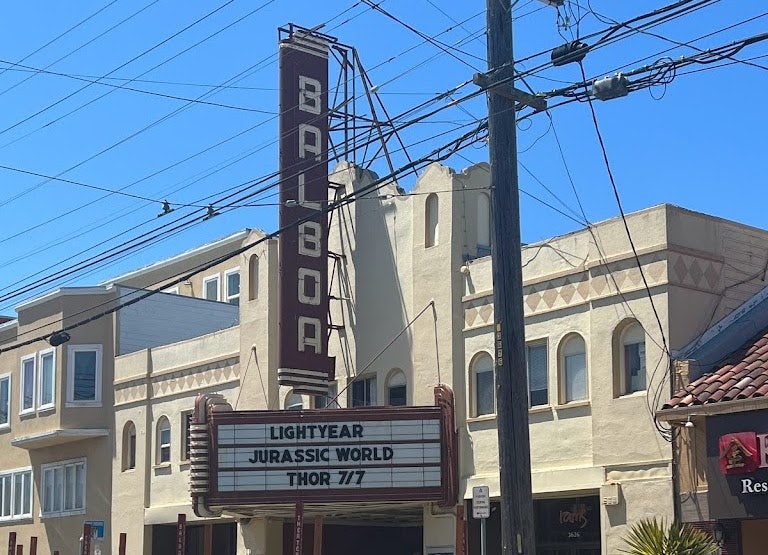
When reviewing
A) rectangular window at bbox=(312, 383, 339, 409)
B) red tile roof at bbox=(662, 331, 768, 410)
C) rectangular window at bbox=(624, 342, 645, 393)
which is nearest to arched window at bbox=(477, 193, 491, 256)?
rectangular window at bbox=(624, 342, 645, 393)

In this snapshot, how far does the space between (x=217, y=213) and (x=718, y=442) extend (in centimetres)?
905

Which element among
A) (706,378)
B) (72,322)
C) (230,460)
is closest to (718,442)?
(706,378)

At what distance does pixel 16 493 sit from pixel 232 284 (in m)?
10.1

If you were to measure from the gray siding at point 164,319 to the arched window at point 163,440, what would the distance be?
3529 mm

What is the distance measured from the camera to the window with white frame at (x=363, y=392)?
2786 centimetres

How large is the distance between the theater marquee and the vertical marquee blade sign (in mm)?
1497

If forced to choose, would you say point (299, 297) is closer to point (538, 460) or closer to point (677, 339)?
point (538, 460)

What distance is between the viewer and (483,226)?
26.4 meters

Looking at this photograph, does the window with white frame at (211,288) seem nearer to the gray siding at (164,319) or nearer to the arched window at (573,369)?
the gray siding at (164,319)

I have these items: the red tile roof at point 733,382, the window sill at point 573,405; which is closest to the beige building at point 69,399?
the window sill at point 573,405

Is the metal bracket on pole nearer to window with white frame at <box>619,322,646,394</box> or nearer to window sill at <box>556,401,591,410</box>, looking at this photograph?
window with white frame at <box>619,322,646,394</box>

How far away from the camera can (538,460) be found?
77.2 feet

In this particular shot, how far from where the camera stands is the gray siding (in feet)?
121

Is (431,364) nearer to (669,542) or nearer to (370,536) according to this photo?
(669,542)
